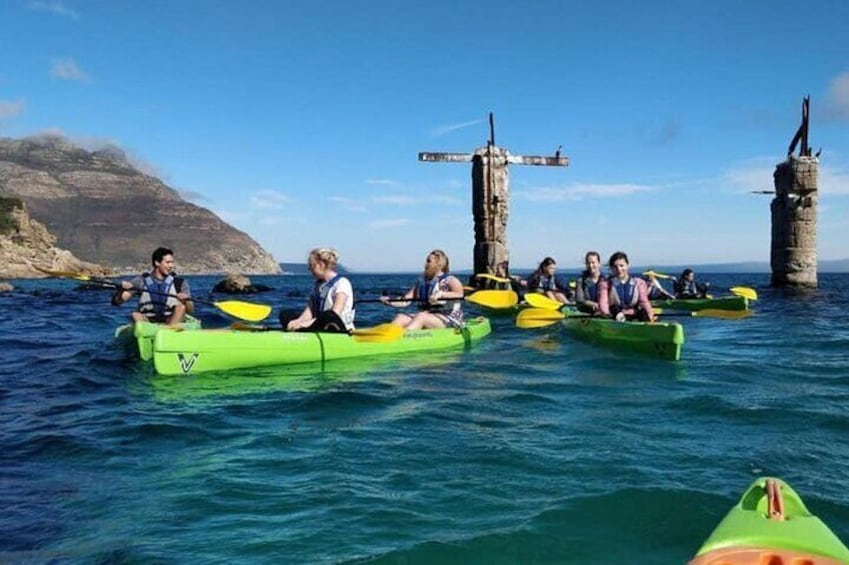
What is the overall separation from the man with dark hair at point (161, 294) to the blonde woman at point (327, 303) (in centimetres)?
176

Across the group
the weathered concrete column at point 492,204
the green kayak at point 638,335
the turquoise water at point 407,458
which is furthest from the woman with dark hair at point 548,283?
the turquoise water at point 407,458

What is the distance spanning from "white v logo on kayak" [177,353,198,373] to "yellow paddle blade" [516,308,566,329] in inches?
250

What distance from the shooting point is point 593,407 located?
24.3 feet

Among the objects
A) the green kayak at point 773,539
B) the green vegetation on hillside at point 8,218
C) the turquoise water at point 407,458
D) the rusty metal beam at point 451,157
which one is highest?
the green vegetation on hillside at point 8,218

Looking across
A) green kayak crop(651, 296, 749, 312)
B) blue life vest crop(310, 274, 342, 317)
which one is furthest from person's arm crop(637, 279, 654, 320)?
green kayak crop(651, 296, 749, 312)

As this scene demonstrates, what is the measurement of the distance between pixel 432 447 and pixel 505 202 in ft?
55.4

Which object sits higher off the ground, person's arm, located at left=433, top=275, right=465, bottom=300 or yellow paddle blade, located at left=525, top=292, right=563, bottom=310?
person's arm, located at left=433, top=275, right=465, bottom=300

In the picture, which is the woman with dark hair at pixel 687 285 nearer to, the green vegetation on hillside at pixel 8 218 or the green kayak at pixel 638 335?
the green kayak at pixel 638 335

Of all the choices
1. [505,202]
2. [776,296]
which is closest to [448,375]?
[505,202]

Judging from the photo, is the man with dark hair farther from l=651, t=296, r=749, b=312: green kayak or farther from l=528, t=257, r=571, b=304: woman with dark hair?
l=651, t=296, r=749, b=312: green kayak

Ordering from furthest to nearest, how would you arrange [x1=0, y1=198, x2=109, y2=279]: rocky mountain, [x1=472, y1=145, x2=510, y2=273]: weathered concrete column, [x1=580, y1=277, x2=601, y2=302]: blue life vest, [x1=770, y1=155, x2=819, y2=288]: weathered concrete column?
[x1=0, y1=198, x2=109, y2=279]: rocky mountain
[x1=770, y1=155, x2=819, y2=288]: weathered concrete column
[x1=472, y1=145, x2=510, y2=273]: weathered concrete column
[x1=580, y1=277, x2=601, y2=302]: blue life vest

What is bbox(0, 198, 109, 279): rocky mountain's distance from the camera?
6975cm

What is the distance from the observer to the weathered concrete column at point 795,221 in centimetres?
2719

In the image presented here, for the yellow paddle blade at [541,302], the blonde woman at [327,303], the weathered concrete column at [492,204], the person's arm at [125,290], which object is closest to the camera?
the blonde woman at [327,303]
